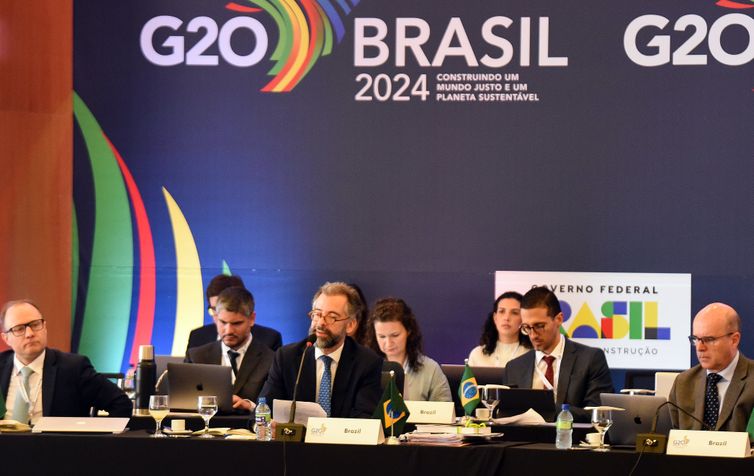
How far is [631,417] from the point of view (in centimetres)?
474

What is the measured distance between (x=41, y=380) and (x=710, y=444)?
3097 mm

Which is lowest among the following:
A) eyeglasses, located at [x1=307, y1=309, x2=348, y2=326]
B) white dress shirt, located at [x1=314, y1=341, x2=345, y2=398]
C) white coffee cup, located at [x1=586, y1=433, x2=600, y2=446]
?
white coffee cup, located at [x1=586, y1=433, x2=600, y2=446]

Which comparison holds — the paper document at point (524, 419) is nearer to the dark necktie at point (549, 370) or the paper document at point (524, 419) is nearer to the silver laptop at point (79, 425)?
the dark necktie at point (549, 370)

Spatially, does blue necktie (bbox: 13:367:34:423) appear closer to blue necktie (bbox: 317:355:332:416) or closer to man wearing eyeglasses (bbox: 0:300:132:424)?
man wearing eyeglasses (bbox: 0:300:132:424)

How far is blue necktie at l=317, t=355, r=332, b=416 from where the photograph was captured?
5.34 metres

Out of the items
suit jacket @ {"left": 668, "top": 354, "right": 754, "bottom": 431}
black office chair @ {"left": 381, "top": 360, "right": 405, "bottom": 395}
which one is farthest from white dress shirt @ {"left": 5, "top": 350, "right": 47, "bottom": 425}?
suit jacket @ {"left": 668, "top": 354, "right": 754, "bottom": 431}

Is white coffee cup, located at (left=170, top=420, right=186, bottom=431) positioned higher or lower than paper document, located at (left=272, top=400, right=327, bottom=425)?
lower

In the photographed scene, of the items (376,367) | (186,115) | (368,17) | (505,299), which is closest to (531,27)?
(368,17)

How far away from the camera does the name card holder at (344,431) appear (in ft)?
14.1

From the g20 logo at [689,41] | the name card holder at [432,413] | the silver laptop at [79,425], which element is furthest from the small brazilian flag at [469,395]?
the g20 logo at [689,41]

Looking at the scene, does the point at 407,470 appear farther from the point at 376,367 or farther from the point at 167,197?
the point at 167,197

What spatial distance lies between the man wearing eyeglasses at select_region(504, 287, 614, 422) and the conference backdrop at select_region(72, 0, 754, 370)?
1818 millimetres

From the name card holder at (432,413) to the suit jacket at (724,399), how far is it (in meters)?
0.98

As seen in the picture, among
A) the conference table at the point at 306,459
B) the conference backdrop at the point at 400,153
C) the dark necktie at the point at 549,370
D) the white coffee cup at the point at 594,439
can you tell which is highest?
the conference backdrop at the point at 400,153
